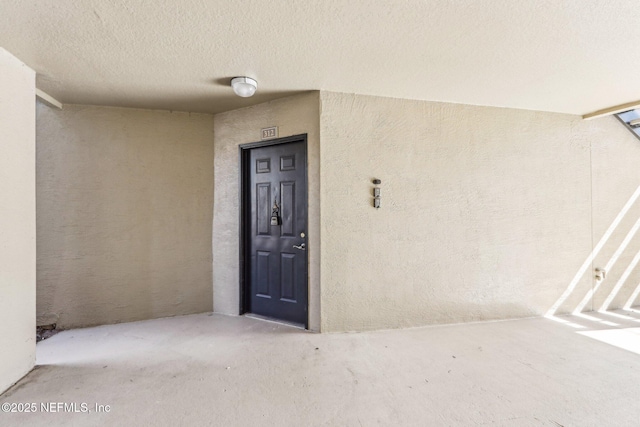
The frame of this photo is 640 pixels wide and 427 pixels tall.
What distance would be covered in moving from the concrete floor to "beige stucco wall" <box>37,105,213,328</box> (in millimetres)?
438

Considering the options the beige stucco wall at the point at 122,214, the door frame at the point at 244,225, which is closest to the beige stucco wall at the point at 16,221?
the beige stucco wall at the point at 122,214

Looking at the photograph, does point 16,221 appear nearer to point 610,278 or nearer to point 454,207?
point 454,207

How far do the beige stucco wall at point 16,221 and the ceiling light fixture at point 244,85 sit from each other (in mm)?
1589

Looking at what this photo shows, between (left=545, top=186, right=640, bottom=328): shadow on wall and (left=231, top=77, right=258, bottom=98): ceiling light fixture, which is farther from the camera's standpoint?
(left=545, top=186, right=640, bottom=328): shadow on wall

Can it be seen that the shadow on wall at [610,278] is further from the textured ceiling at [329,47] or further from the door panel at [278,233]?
the door panel at [278,233]

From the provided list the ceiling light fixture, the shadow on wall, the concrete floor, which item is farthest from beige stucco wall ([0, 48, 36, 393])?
the shadow on wall

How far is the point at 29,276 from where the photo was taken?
228cm

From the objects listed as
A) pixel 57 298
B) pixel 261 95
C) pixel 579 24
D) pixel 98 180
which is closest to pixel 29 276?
pixel 57 298

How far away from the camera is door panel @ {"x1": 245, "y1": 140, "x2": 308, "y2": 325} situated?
3.25m

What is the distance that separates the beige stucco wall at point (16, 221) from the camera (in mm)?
2057

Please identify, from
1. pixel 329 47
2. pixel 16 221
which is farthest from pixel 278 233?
pixel 16 221

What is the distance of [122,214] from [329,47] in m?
2.95

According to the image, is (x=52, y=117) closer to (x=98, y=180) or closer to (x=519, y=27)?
(x=98, y=180)

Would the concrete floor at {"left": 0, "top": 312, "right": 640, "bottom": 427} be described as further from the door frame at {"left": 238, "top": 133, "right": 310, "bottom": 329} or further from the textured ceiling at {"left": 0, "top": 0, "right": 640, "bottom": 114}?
the textured ceiling at {"left": 0, "top": 0, "right": 640, "bottom": 114}
